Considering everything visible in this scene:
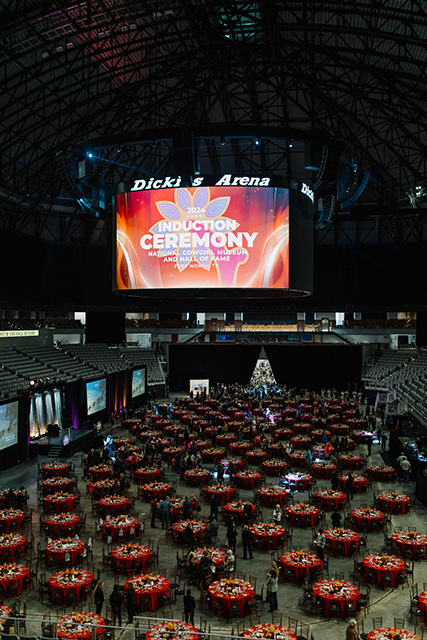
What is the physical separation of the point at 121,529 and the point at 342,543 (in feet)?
21.9

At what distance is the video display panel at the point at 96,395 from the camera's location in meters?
36.1

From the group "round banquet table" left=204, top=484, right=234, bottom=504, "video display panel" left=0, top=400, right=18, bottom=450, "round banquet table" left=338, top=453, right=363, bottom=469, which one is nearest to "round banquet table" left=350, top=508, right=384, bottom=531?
"round banquet table" left=204, top=484, right=234, bottom=504

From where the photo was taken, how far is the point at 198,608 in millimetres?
13922

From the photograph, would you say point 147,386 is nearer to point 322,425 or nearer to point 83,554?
point 322,425

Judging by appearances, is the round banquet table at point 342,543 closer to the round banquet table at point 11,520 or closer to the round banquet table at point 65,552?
the round banquet table at point 65,552

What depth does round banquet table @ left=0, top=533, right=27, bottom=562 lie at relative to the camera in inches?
635

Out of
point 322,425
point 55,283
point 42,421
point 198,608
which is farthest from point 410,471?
point 55,283

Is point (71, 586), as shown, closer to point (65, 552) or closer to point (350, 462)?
point (65, 552)

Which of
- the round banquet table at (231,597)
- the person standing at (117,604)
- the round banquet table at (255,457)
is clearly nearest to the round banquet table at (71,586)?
the person standing at (117,604)

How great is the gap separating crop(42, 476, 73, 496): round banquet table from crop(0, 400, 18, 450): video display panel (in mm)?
4772

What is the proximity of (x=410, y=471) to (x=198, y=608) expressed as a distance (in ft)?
47.4

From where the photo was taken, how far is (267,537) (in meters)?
17.4

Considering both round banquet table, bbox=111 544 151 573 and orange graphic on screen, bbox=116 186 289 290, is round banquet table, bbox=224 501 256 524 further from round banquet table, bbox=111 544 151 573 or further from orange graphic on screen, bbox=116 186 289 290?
orange graphic on screen, bbox=116 186 289 290

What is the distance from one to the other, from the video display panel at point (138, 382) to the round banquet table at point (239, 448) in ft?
52.2
